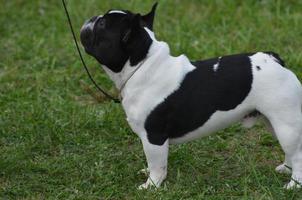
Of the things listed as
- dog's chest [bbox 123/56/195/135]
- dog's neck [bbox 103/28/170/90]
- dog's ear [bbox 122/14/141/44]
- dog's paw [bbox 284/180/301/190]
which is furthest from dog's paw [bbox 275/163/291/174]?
dog's ear [bbox 122/14/141/44]

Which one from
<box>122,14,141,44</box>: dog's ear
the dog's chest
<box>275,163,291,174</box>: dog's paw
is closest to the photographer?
<box>122,14,141,44</box>: dog's ear

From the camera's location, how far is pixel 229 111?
14.1ft

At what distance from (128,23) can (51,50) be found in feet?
10.1

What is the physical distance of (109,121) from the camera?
5.54 m

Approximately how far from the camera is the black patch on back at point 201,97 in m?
4.26

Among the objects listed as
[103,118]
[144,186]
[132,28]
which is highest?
[132,28]

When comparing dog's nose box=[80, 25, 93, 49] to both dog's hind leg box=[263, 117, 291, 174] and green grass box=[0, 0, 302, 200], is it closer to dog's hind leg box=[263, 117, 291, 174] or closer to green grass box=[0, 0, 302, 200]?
green grass box=[0, 0, 302, 200]

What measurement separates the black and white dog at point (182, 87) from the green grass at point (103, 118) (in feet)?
1.26

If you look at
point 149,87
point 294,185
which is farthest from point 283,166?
point 149,87

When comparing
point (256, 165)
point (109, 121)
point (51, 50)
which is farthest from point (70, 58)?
point (256, 165)

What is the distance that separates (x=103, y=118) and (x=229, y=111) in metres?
1.51

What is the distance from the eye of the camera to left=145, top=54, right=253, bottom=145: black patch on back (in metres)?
4.26

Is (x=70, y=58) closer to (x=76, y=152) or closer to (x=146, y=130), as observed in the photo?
(x=76, y=152)

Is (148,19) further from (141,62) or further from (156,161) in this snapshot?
(156,161)
